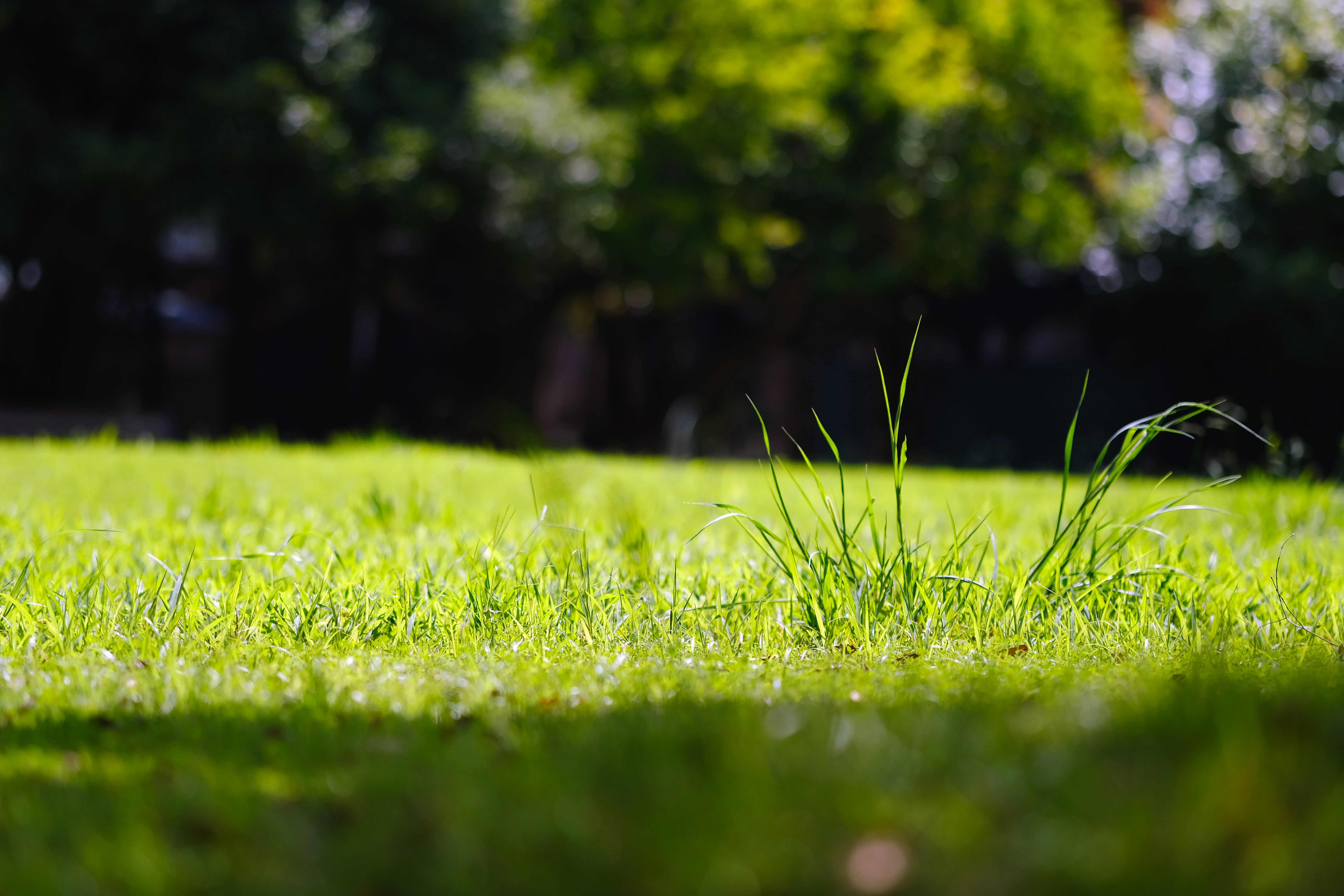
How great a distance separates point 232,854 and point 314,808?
17cm

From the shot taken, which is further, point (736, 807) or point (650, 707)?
point (650, 707)

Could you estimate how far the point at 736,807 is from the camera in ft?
4.87

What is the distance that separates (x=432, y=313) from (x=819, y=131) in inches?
353

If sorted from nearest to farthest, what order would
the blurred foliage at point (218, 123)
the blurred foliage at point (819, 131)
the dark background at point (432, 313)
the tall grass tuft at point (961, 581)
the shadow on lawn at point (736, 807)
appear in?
the shadow on lawn at point (736, 807) → the tall grass tuft at point (961, 581) → the blurred foliage at point (218, 123) → the dark background at point (432, 313) → the blurred foliage at point (819, 131)

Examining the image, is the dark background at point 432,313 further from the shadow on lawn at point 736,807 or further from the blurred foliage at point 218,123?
the shadow on lawn at point 736,807

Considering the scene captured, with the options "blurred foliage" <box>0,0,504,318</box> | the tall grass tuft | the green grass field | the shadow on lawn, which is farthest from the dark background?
the shadow on lawn

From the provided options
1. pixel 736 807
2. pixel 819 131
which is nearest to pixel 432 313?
pixel 819 131

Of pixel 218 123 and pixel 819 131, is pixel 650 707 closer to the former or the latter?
pixel 218 123

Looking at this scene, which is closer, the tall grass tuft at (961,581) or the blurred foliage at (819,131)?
the tall grass tuft at (961,581)

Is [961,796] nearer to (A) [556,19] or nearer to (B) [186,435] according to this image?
(A) [556,19]

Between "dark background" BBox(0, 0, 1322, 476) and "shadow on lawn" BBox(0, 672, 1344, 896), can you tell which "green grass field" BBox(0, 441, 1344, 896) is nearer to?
"shadow on lawn" BBox(0, 672, 1344, 896)

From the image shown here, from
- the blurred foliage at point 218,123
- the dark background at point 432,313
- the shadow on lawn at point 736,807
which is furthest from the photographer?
the dark background at point 432,313

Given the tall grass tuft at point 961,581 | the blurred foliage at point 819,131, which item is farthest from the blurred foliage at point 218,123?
the tall grass tuft at point 961,581

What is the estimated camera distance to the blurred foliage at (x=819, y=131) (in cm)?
1489
